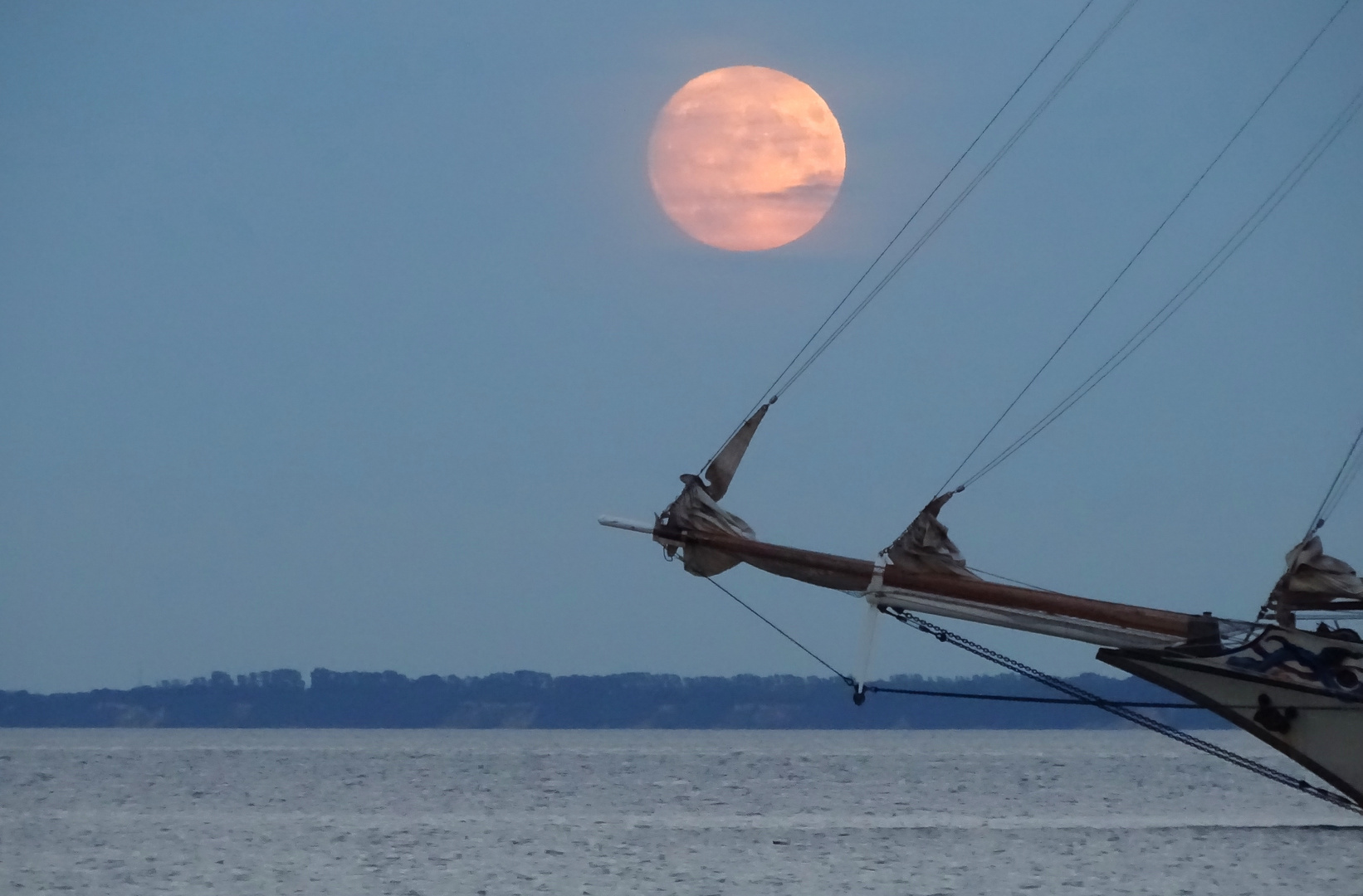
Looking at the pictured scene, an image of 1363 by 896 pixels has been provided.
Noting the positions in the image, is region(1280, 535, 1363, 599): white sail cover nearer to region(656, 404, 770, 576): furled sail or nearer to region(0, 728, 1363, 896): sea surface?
region(656, 404, 770, 576): furled sail

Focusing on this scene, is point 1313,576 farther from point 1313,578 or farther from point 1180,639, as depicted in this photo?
point 1180,639

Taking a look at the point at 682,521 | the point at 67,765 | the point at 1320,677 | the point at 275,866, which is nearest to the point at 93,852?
the point at 275,866

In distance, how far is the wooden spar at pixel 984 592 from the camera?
17.9 m

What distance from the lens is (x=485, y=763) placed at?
322 feet

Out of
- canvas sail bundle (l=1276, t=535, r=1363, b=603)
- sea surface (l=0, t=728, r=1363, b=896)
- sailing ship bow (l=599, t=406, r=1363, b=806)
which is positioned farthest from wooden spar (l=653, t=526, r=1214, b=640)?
sea surface (l=0, t=728, r=1363, b=896)

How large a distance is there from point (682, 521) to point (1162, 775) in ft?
234

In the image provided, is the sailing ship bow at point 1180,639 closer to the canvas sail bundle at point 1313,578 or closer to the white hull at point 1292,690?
the white hull at point 1292,690

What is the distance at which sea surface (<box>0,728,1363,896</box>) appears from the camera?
109 feet

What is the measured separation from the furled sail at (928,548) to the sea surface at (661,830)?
1435cm

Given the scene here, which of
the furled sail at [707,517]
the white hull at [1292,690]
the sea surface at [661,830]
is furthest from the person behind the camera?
the sea surface at [661,830]

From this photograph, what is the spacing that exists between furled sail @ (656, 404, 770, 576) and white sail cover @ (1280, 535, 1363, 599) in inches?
249

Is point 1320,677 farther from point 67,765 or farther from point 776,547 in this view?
point 67,765

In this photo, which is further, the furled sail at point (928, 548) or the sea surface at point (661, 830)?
the sea surface at point (661, 830)

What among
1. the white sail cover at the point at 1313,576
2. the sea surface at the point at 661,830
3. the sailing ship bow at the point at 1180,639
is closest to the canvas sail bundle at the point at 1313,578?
the white sail cover at the point at 1313,576
